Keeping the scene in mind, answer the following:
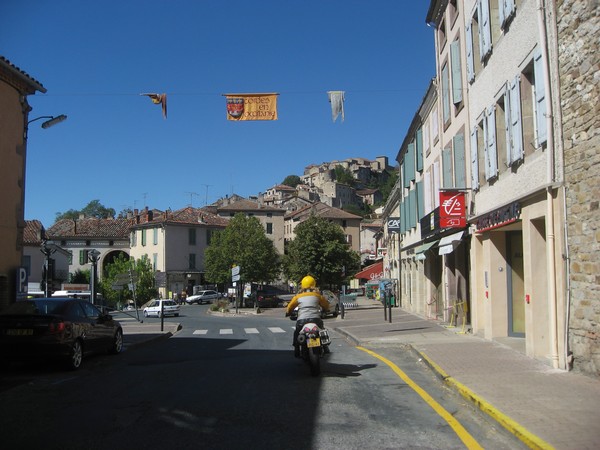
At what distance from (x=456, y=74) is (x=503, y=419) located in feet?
42.5

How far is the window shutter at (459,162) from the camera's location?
16.9m

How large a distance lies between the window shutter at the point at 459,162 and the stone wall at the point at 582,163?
740 centimetres

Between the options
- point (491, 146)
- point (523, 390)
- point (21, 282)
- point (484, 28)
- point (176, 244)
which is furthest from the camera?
point (176, 244)

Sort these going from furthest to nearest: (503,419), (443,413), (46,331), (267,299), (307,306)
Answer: (267,299) < (46,331) < (307,306) < (443,413) < (503,419)

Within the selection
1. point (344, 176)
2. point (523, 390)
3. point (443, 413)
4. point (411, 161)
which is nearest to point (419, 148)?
point (411, 161)

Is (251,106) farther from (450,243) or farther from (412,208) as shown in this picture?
(412,208)

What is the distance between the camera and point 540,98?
403 inches

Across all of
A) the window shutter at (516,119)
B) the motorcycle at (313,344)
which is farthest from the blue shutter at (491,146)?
the motorcycle at (313,344)

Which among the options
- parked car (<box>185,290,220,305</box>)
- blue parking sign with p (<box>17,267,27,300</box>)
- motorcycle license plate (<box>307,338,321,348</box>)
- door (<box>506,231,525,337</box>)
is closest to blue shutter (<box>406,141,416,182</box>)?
door (<box>506,231,525,337</box>)

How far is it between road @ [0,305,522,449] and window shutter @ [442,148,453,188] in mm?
8137

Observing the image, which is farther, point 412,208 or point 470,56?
point 412,208

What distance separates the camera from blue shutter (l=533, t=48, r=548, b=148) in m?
9.99

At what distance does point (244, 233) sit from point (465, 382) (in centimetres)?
5214

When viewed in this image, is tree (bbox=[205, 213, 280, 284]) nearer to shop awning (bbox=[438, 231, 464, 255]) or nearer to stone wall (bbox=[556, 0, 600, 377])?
shop awning (bbox=[438, 231, 464, 255])
